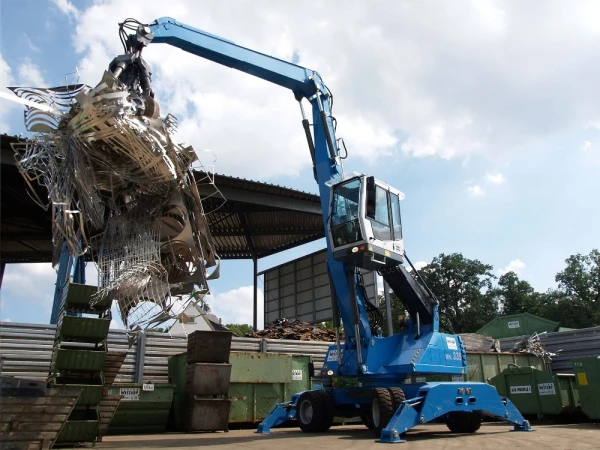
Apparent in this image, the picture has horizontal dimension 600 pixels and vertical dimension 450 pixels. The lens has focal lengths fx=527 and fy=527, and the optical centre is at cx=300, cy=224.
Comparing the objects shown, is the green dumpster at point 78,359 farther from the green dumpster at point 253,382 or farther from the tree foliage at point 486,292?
the tree foliage at point 486,292

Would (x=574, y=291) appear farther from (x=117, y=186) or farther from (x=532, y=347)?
(x=117, y=186)

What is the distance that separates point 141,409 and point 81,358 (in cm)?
474

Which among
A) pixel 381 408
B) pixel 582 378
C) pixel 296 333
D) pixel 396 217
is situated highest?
pixel 396 217

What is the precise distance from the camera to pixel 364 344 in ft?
34.7

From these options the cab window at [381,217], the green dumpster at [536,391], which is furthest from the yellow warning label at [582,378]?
the cab window at [381,217]

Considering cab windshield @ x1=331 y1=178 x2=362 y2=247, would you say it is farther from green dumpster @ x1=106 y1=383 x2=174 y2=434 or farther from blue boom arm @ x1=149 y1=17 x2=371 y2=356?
green dumpster @ x1=106 y1=383 x2=174 y2=434

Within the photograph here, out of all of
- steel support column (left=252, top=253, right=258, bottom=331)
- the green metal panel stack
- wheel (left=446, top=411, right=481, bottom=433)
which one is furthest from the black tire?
steel support column (left=252, top=253, right=258, bottom=331)

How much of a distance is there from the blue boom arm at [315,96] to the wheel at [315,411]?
3.20ft

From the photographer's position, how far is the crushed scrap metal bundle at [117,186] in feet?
21.6

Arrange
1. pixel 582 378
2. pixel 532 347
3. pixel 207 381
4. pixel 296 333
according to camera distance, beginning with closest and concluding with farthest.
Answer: pixel 207 381
pixel 582 378
pixel 296 333
pixel 532 347

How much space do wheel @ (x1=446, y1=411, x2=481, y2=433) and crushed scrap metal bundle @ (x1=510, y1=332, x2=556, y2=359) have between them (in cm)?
890

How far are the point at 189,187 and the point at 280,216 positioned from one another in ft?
54.1

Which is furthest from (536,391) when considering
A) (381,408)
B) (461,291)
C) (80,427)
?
(461,291)

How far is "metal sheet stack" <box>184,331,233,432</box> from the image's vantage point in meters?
11.4
